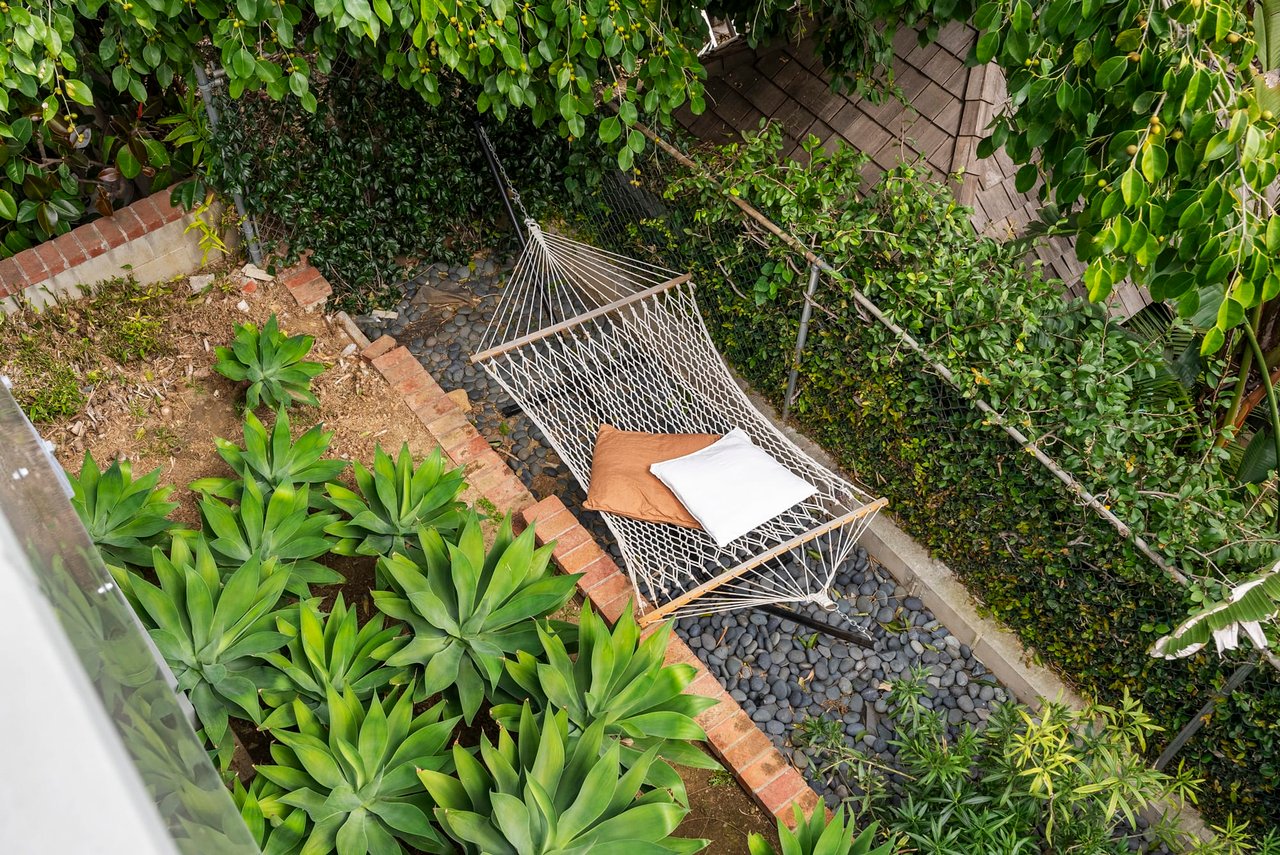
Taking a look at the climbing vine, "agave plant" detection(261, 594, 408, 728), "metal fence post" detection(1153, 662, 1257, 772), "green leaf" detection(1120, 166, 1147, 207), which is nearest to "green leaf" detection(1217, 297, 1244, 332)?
"green leaf" detection(1120, 166, 1147, 207)

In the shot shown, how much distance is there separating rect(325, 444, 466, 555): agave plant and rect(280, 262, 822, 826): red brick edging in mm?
422

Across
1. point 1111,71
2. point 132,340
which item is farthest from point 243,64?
point 1111,71

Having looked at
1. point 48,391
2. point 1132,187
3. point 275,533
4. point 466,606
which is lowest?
point 1132,187

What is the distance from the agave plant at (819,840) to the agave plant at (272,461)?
192cm

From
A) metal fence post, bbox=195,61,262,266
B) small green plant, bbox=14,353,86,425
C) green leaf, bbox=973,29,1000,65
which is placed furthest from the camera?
metal fence post, bbox=195,61,262,266

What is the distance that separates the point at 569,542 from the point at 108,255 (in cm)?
260

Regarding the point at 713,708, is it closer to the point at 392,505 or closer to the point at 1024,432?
the point at 392,505

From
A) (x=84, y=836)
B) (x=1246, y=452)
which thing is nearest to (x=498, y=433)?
(x=1246, y=452)

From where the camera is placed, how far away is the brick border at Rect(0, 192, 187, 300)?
13.8ft

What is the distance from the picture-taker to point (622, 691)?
2.63 metres

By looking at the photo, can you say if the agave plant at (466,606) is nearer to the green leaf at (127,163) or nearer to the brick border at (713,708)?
the brick border at (713,708)

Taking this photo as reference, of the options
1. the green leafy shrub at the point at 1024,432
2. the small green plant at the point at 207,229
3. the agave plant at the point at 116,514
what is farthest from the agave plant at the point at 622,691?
the small green plant at the point at 207,229

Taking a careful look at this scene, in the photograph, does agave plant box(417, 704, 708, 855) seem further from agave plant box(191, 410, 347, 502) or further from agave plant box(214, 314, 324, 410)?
agave plant box(214, 314, 324, 410)

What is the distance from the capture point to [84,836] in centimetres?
48
